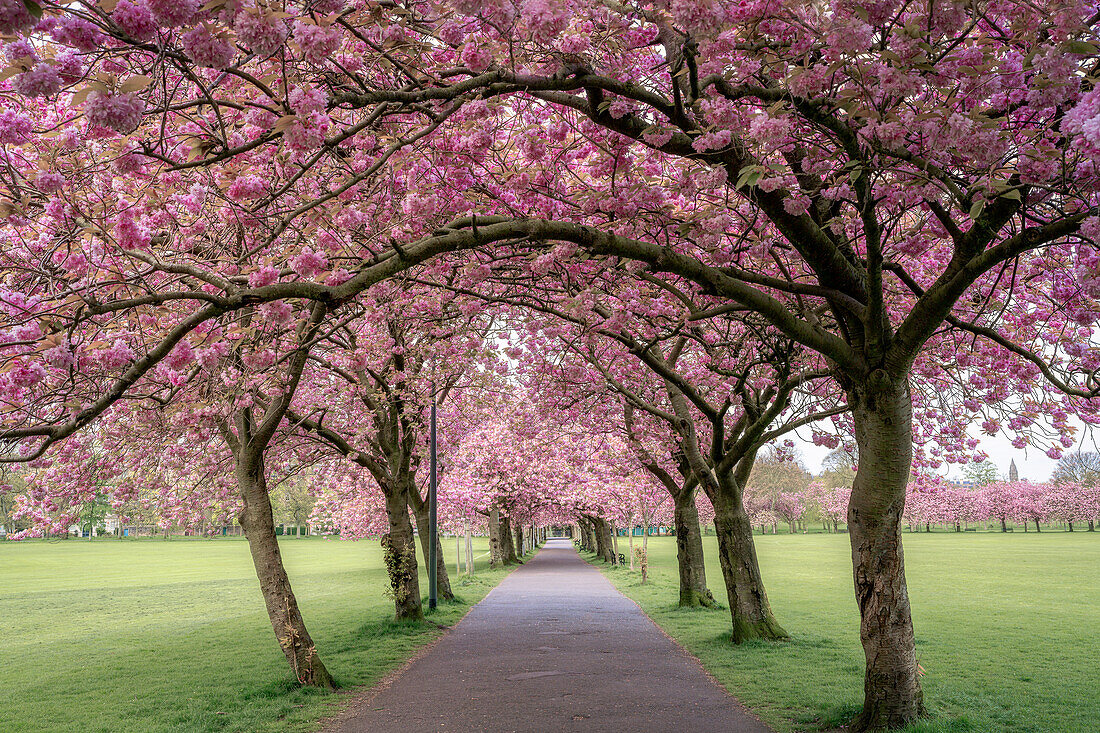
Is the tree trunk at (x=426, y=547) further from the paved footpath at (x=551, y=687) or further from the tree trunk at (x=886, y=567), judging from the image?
the tree trunk at (x=886, y=567)

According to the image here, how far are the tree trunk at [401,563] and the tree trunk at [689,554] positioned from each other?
6303 millimetres

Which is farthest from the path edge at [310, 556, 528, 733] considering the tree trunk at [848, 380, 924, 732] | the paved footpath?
the tree trunk at [848, 380, 924, 732]

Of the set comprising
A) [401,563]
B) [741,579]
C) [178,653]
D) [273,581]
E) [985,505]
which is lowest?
[985,505]

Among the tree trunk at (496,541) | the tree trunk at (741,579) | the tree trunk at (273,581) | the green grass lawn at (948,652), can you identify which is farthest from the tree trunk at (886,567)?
the tree trunk at (496,541)

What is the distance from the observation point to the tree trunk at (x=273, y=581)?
8.94 meters

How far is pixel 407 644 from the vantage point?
40.0ft

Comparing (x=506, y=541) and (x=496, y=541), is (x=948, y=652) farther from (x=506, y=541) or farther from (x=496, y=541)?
(x=506, y=541)

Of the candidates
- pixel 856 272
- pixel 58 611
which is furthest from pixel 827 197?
pixel 58 611

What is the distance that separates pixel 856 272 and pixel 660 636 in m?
8.68

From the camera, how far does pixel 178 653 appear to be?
12914 mm

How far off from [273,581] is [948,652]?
35.1 feet

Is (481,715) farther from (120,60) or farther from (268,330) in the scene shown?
(120,60)

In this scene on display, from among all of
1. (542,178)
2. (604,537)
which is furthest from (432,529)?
(604,537)

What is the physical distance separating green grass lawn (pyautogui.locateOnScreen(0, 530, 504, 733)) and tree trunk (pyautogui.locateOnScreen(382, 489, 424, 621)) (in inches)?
23.1
